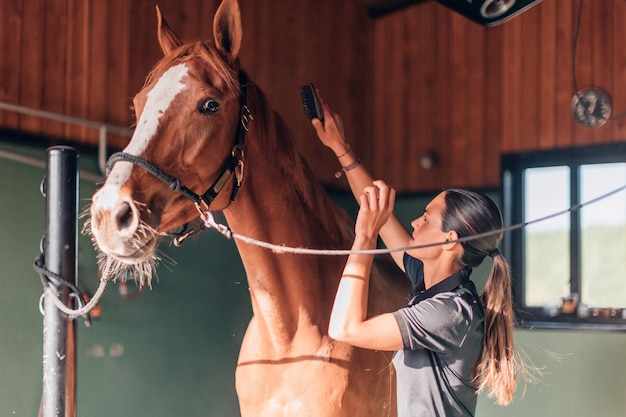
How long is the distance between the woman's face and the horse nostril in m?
0.59

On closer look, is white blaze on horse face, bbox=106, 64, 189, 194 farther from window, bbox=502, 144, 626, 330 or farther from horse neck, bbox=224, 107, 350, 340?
window, bbox=502, 144, 626, 330

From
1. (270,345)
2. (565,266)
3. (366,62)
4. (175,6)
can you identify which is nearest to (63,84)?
(175,6)

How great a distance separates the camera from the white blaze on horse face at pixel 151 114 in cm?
124

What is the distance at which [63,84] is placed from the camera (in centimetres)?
291

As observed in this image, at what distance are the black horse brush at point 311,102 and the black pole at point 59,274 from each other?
0.60 m

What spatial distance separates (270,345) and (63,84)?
6.15 ft

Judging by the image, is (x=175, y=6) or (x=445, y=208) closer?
(x=445, y=208)

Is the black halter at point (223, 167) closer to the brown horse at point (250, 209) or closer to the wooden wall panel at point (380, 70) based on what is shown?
the brown horse at point (250, 209)

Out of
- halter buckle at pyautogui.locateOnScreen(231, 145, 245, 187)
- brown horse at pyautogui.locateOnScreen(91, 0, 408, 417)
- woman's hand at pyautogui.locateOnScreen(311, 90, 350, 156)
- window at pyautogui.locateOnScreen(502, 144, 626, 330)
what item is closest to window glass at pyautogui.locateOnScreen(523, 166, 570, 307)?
window at pyautogui.locateOnScreen(502, 144, 626, 330)

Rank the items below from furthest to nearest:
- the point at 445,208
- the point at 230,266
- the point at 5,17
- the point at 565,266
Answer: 1. the point at 565,266
2. the point at 230,266
3. the point at 5,17
4. the point at 445,208

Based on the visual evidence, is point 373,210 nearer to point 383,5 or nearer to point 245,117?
point 245,117

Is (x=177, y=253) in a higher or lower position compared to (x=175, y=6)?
lower

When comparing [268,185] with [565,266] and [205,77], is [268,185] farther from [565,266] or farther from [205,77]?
[565,266]

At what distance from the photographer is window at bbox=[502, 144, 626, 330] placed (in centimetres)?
385
